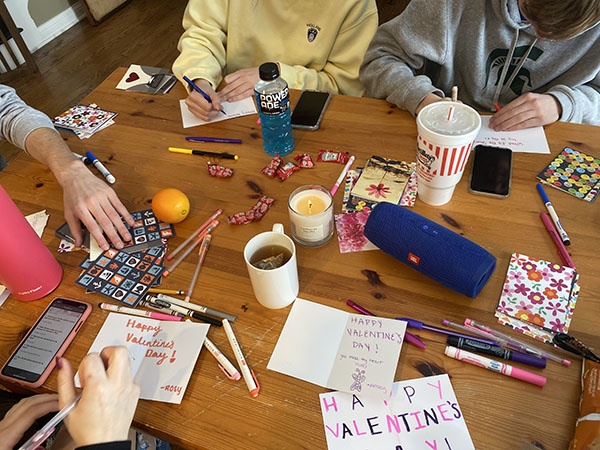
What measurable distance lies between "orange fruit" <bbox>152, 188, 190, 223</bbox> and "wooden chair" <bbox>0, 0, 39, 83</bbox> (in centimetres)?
271

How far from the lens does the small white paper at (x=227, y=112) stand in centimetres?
120

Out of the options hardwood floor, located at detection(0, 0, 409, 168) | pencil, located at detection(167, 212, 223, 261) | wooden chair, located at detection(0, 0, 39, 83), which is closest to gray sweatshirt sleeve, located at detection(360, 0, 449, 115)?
pencil, located at detection(167, 212, 223, 261)

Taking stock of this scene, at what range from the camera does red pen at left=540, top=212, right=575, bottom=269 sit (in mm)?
790

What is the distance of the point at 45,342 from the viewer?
0.79 meters

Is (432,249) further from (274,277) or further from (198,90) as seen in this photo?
(198,90)

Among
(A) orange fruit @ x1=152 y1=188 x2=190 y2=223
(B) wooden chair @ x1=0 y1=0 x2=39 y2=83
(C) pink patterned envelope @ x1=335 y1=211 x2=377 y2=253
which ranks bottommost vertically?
(B) wooden chair @ x1=0 y1=0 x2=39 y2=83

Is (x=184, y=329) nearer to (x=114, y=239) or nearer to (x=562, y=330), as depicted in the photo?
(x=114, y=239)

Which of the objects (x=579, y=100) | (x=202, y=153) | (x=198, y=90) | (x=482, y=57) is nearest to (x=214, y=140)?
(x=202, y=153)

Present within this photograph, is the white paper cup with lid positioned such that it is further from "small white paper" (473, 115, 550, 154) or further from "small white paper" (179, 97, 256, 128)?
"small white paper" (179, 97, 256, 128)

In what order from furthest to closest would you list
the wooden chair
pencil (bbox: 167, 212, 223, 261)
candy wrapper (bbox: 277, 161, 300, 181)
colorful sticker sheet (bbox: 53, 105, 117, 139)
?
the wooden chair → colorful sticker sheet (bbox: 53, 105, 117, 139) → candy wrapper (bbox: 277, 161, 300, 181) → pencil (bbox: 167, 212, 223, 261)

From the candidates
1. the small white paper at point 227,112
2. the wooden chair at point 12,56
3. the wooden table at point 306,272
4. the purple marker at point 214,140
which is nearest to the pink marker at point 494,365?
the wooden table at point 306,272

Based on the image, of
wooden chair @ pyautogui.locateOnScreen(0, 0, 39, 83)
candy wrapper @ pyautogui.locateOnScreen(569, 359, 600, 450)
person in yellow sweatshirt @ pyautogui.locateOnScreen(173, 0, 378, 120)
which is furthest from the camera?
wooden chair @ pyautogui.locateOnScreen(0, 0, 39, 83)

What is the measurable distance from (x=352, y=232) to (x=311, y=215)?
0.40 ft

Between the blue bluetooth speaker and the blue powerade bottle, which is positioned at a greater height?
the blue powerade bottle
